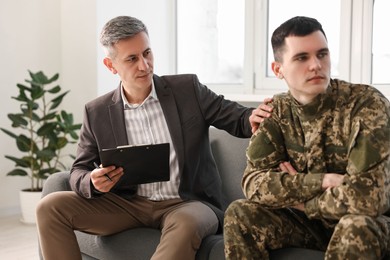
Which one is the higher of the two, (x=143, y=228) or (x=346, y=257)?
(x=346, y=257)

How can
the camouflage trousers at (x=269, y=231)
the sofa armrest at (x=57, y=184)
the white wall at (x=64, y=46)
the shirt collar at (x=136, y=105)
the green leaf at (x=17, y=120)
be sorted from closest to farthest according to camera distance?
the camouflage trousers at (x=269, y=231), the shirt collar at (x=136, y=105), the sofa armrest at (x=57, y=184), the green leaf at (x=17, y=120), the white wall at (x=64, y=46)

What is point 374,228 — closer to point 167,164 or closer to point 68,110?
point 167,164

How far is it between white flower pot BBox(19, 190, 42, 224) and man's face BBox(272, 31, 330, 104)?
262 centimetres

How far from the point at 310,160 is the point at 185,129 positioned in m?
0.68

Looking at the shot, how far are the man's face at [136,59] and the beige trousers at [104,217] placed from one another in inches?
19.0

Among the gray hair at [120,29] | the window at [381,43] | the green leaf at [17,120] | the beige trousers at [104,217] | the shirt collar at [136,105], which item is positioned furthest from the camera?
the green leaf at [17,120]

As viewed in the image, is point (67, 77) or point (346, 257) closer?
point (346, 257)

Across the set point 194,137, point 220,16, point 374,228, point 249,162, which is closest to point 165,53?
point 220,16

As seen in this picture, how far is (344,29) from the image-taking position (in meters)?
3.50

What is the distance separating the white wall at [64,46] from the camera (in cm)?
432

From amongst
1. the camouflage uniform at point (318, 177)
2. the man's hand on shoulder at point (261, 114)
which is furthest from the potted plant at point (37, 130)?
the camouflage uniform at point (318, 177)

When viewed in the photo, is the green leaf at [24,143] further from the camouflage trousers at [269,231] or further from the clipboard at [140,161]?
the camouflage trousers at [269,231]

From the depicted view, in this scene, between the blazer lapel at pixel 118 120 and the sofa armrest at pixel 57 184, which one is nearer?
the blazer lapel at pixel 118 120

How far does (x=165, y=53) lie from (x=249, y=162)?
2473 mm
